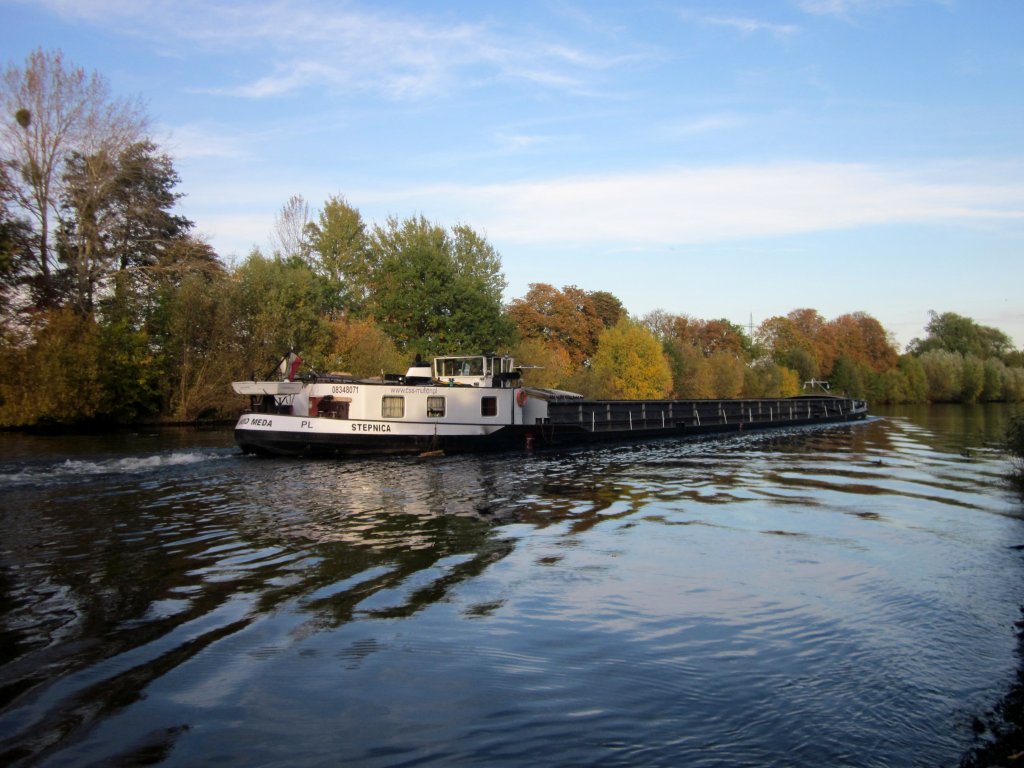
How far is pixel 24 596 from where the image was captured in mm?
8672

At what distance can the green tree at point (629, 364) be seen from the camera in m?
73.8

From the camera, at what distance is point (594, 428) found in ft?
115

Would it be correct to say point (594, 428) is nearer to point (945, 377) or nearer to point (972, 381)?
point (945, 377)

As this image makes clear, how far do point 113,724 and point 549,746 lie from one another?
10.1 feet

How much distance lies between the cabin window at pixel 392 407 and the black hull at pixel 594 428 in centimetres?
115

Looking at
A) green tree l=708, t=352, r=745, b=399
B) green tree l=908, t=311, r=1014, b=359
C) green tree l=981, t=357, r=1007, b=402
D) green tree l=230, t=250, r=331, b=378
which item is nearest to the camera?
green tree l=230, t=250, r=331, b=378

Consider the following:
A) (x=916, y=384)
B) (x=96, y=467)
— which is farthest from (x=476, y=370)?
(x=916, y=384)

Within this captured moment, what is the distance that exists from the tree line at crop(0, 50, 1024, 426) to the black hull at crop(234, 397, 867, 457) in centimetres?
697

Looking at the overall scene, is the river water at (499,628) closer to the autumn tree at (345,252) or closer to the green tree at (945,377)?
the autumn tree at (345,252)

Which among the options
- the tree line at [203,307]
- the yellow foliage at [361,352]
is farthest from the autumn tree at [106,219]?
the yellow foliage at [361,352]

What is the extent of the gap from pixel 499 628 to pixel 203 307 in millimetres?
42139

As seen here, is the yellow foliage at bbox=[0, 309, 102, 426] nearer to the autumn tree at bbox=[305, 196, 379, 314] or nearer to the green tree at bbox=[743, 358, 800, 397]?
the autumn tree at bbox=[305, 196, 379, 314]

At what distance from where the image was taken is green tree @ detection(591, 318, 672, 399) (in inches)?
2906

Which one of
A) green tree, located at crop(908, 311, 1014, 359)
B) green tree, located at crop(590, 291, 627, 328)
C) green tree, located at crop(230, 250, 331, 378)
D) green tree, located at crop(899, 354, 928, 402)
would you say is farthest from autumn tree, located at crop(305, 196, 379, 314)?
green tree, located at crop(908, 311, 1014, 359)
